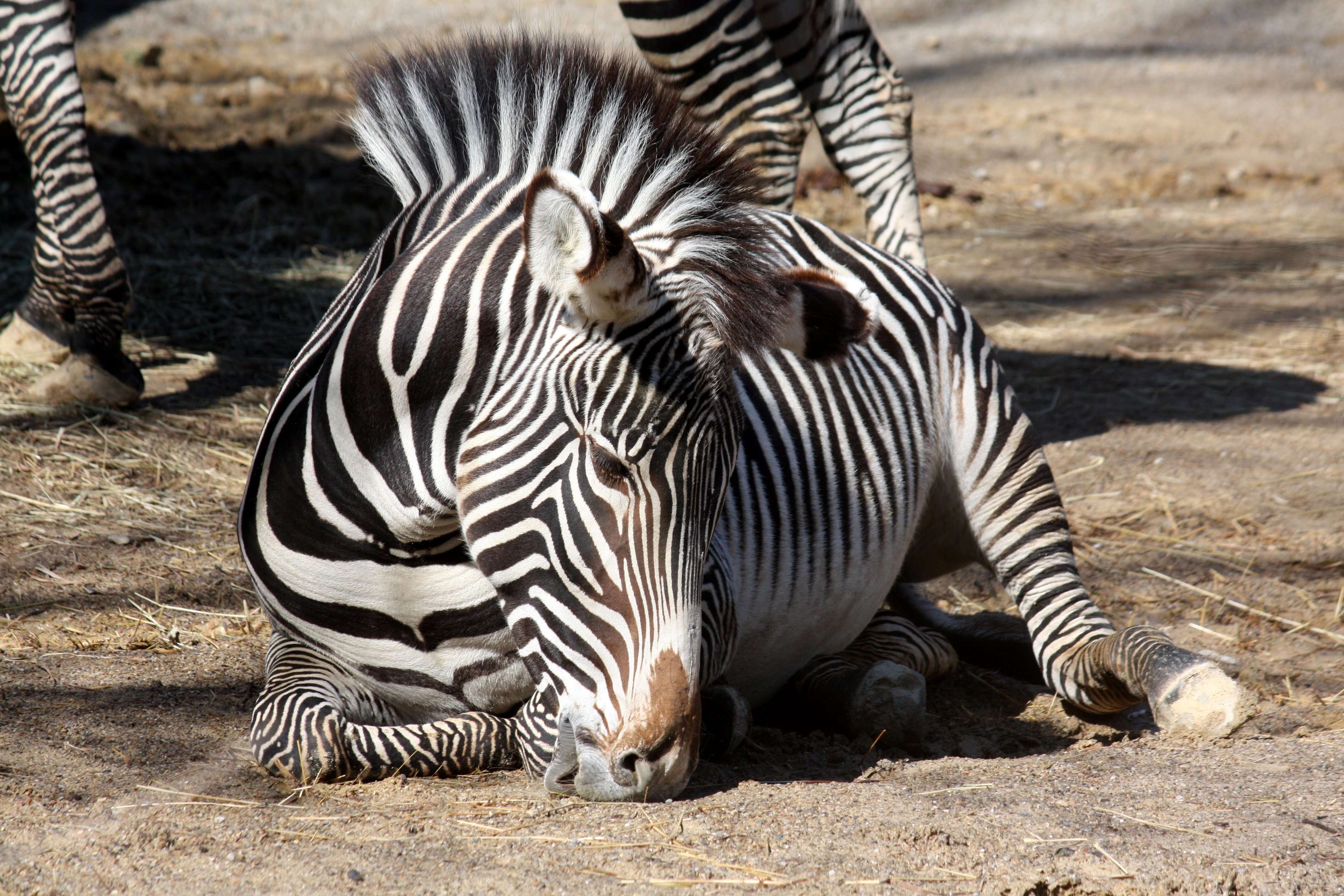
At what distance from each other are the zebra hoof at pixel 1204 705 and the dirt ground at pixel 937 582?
57 millimetres

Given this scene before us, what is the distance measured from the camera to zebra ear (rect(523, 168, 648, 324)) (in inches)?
85.5

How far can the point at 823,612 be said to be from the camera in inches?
142

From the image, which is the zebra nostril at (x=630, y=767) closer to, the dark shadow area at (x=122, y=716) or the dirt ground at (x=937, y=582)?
the dirt ground at (x=937, y=582)

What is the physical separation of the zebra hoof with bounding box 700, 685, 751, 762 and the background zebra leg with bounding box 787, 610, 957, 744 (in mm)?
419

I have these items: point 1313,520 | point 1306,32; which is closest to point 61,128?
point 1313,520

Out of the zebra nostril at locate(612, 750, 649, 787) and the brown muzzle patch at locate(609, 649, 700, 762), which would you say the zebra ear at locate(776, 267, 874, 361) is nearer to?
the brown muzzle patch at locate(609, 649, 700, 762)

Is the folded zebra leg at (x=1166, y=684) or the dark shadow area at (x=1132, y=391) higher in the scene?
the folded zebra leg at (x=1166, y=684)

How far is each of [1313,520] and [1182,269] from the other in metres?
4.00

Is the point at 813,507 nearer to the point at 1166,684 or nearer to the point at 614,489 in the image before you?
the point at 1166,684

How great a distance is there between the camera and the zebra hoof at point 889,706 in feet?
11.0

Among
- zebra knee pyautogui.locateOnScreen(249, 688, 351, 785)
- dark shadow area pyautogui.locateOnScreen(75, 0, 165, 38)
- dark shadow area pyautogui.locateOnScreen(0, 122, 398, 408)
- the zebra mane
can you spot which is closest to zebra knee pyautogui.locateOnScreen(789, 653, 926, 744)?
the zebra mane

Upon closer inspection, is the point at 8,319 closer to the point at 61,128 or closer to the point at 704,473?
the point at 61,128

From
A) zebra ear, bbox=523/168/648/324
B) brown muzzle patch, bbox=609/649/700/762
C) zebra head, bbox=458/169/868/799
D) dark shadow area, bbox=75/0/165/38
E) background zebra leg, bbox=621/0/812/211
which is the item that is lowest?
brown muzzle patch, bbox=609/649/700/762

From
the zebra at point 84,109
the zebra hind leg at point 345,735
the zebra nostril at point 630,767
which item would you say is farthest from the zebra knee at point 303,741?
the zebra at point 84,109
